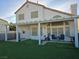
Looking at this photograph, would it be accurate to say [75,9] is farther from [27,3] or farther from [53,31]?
[27,3]

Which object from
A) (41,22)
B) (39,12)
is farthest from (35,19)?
(41,22)

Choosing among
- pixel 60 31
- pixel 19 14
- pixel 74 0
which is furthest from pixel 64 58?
pixel 19 14

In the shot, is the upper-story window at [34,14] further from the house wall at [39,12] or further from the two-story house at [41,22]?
the house wall at [39,12]

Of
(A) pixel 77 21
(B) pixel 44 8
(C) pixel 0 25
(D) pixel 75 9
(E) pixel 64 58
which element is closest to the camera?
(E) pixel 64 58

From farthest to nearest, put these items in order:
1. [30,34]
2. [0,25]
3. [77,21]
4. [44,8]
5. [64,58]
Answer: [0,25] < [30,34] < [44,8] < [77,21] < [64,58]

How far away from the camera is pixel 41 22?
24.4 metres

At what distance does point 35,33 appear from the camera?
2981 cm

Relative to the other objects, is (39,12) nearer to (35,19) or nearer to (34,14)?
(34,14)

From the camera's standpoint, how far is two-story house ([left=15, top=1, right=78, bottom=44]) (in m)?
25.2

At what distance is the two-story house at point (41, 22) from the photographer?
25156 mm

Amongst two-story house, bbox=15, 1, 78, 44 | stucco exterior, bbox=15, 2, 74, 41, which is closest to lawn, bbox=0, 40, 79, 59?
two-story house, bbox=15, 1, 78, 44

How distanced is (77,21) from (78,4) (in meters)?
10.4

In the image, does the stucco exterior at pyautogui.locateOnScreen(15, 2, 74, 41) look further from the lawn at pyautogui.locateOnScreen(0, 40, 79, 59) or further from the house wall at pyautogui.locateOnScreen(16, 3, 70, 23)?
the lawn at pyautogui.locateOnScreen(0, 40, 79, 59)

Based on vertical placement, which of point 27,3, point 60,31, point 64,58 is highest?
point 27,3
